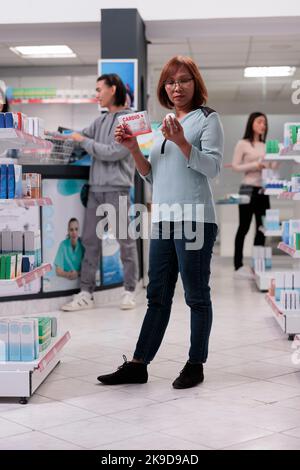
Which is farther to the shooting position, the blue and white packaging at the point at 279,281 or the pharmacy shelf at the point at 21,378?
the blue and white packaging at the point at 279,281

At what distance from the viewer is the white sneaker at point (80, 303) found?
6.10m

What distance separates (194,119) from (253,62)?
8.26 m

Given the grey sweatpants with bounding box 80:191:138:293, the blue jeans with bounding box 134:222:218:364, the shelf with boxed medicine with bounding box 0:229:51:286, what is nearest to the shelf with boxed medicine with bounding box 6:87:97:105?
the grey sweatpants with bounding box 80:191:138:293

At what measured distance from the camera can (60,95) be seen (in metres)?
11.7

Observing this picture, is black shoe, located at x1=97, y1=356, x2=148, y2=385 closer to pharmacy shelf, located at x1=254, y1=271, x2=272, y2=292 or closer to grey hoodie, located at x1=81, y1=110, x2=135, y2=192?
grey hoodie, located at x1=81, y1=110, x2=135, y2=192

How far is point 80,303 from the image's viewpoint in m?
6.16

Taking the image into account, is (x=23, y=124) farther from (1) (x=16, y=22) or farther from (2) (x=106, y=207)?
(1) (x=16, y=22)

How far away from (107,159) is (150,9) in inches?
90.3

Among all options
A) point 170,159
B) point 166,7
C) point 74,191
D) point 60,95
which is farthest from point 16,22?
point 170,159

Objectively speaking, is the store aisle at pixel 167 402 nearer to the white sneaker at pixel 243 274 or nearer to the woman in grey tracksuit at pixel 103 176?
the woman in grey tracksuit at pixel 103 176

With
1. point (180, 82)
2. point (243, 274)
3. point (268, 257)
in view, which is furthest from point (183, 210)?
point (243, 274)

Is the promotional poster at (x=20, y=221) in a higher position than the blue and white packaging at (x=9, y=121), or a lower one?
lower

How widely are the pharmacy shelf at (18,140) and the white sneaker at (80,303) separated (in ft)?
7.13

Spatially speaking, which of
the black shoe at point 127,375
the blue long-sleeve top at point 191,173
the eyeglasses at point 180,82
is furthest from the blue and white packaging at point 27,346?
the eyeglasses at point 180,82
